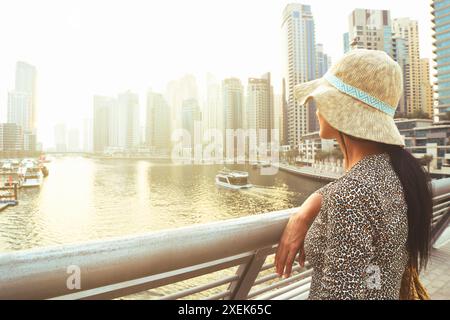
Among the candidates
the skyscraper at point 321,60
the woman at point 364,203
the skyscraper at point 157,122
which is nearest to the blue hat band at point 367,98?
the woman at point 364,203

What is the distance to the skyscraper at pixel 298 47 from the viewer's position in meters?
30.7

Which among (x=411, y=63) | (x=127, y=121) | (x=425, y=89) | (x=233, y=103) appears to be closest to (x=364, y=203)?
(x=233, y=103)

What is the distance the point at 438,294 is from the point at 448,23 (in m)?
53.8

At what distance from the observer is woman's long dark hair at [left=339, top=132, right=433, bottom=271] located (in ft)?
Answer: 1.75

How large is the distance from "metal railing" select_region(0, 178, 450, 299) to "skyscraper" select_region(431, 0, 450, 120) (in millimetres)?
48484

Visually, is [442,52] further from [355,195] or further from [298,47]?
[355,195]

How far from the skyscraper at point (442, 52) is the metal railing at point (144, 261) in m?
48.5

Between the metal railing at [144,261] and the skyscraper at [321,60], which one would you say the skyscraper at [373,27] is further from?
the metal railing at [144,261]

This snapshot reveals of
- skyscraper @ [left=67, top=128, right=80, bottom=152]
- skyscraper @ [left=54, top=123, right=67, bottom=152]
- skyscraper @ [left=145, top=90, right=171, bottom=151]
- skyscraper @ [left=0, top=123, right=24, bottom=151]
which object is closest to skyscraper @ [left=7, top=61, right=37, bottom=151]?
skyscraper @ [left=0, top=123, right=24, bottom=151]

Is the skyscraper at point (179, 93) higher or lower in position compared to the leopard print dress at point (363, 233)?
higher

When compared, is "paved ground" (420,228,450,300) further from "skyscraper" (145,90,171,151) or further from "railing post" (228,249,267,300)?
"skyscraper" (145,90,171,151)

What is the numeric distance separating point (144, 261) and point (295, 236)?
0.34 m

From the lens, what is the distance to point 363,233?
1.47 feet
